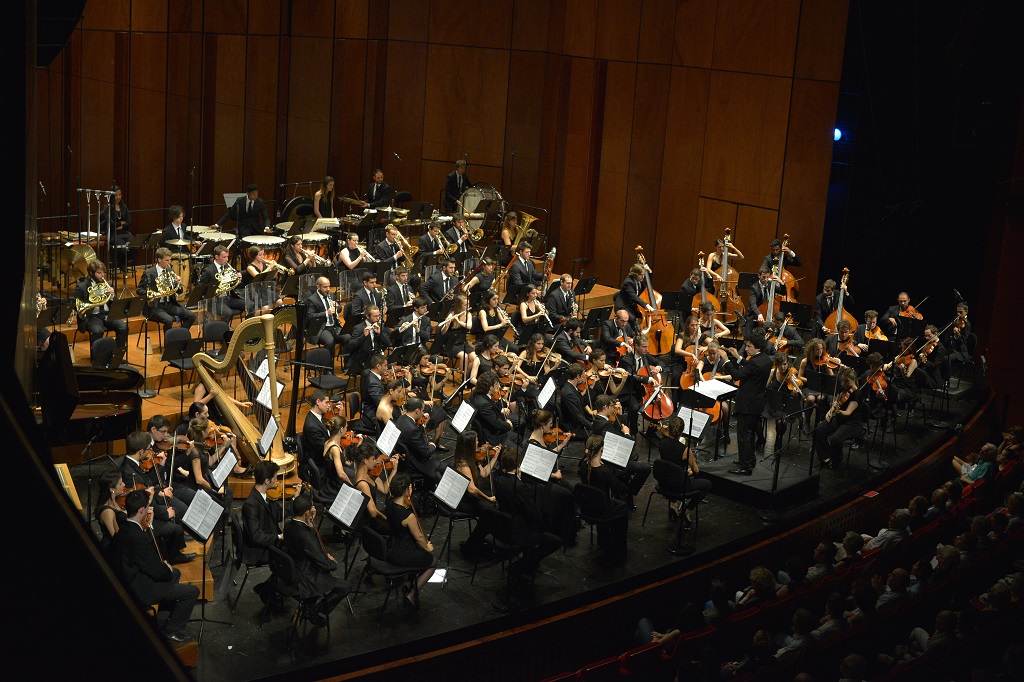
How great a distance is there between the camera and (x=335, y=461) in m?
7.78

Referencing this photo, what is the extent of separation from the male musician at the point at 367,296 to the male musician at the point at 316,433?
281 centimetres

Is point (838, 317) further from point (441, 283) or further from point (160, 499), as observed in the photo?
point (160, 499)

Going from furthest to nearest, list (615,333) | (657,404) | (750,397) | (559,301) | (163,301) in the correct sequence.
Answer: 1. (559,301)
2. (615,333)
3. (163,301)
4. (657,404)
5. (750,397)

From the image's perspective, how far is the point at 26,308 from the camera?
2020mm

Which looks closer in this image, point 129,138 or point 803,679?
point 803,679

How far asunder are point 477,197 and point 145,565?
9891 millimetres

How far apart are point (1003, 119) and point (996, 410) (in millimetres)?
3764


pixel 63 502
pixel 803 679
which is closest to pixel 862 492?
pixel 803 679

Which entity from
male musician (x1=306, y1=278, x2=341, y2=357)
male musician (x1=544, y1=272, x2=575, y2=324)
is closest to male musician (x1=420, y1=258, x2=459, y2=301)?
male musician (x1=544, y1=272, x2=575, y2=324)

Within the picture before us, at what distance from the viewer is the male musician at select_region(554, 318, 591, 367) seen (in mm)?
10773

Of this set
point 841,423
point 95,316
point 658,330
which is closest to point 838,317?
point 658,330

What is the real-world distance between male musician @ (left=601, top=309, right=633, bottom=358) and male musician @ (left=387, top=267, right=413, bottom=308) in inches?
83.1

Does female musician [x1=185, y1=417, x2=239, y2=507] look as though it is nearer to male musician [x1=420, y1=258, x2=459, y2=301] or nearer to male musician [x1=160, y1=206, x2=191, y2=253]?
male musician [x1=420, y1=258, x2=459, y2=301]

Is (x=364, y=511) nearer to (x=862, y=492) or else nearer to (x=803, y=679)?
(x=803, y=679)
